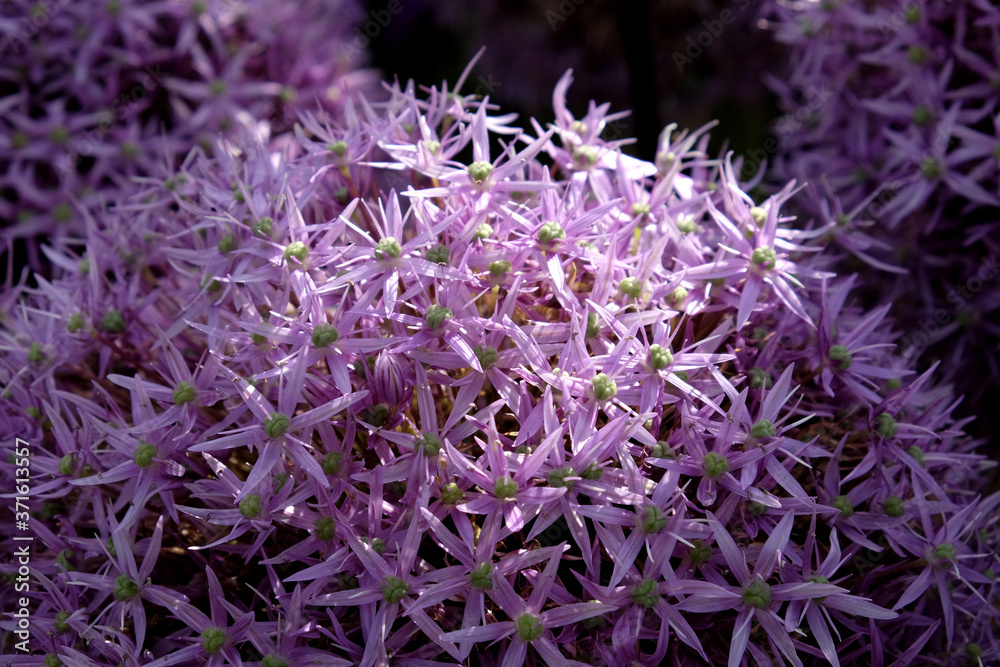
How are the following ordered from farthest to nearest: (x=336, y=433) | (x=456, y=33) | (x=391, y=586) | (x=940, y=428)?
(x=456, y=33)
(x=940, y=428)
(x=336, y=433)
(x=391, y=586)

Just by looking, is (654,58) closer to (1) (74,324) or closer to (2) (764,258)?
(2) (764,258)

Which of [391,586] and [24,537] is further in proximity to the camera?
[24,537]

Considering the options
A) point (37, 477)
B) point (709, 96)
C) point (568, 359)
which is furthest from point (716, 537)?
point (709, 96)

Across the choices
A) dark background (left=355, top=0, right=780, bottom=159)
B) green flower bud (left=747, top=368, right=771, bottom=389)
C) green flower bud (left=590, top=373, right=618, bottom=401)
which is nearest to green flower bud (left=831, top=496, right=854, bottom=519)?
green flower bud (left=747, top=368, right=771, bottom=389)

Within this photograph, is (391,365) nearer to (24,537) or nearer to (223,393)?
(223,393)

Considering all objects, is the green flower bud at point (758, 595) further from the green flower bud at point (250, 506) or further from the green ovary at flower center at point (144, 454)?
the green ovary at flower center at point (144, 454)

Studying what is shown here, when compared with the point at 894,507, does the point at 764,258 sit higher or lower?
higher

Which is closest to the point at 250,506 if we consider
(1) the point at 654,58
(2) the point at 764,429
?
(2) the point at 764,429
